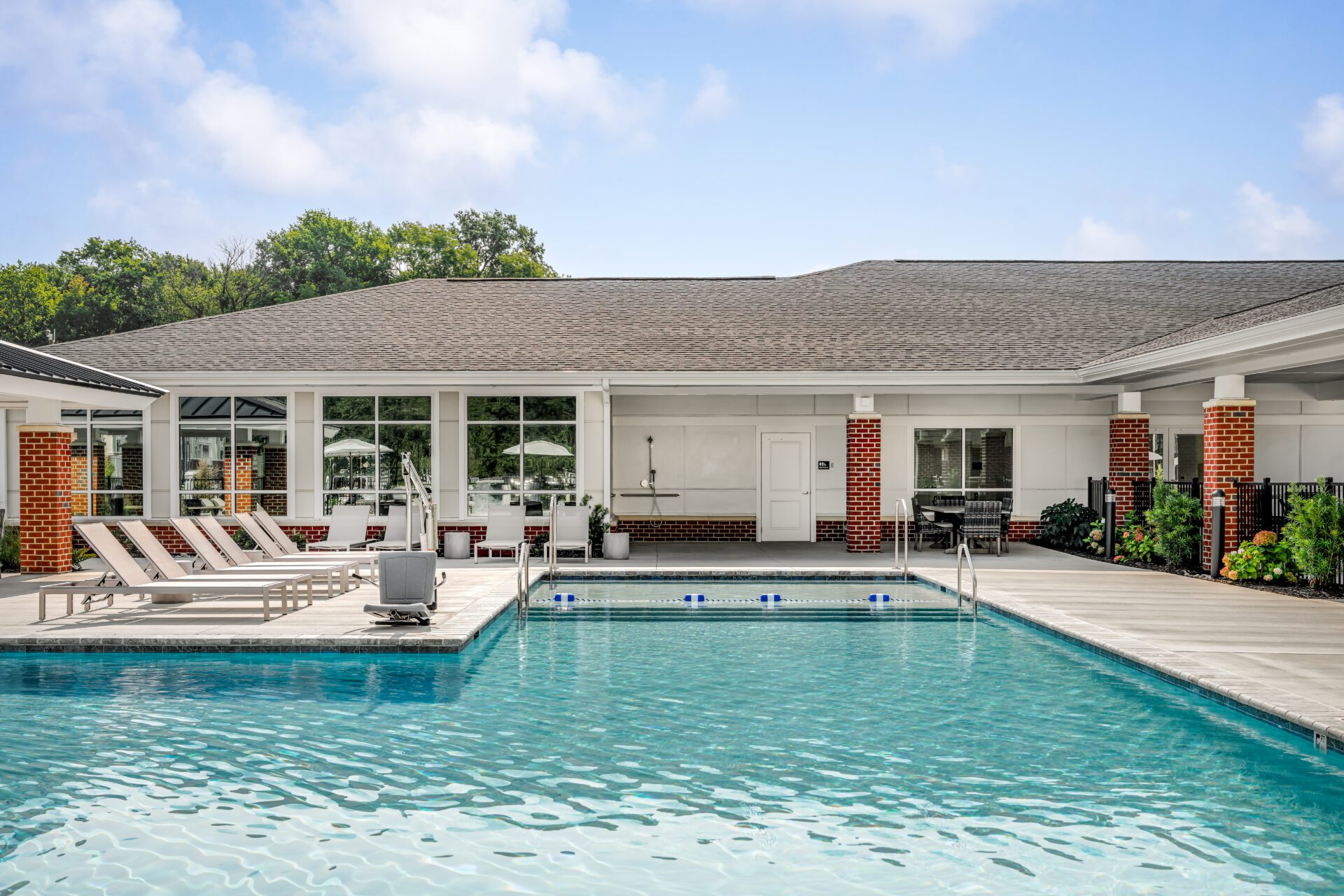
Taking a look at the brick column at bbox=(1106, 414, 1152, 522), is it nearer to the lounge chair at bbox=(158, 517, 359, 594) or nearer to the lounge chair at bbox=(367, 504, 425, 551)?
the lounge chair at bbox=(367, 504, 425, 551)

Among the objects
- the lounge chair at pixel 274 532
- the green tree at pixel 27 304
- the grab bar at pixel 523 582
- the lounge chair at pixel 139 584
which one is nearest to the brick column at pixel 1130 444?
the grab bar at pixel 523 582

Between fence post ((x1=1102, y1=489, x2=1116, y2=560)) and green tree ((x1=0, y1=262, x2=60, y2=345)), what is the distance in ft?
175

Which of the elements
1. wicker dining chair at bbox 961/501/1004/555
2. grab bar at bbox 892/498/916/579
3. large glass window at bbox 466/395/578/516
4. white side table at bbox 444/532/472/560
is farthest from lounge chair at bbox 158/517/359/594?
wicker dining chair at bbox 961/501/1004/555

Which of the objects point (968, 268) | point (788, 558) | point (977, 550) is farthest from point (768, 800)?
point (968, 268)

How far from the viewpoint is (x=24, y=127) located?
55094 mm

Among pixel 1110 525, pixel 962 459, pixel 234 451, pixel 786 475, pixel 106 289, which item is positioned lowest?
pixel 1110 525

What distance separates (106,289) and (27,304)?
390 centimetres

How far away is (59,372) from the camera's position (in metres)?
13.1

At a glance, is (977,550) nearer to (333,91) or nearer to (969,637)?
(969,637)

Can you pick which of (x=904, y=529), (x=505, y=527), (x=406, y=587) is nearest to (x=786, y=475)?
(x=904, y=529)

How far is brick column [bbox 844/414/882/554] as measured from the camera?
17438 mm

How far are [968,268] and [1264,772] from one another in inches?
742

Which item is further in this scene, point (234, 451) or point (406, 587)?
point (234, 451)

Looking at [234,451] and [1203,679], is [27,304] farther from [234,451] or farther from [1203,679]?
[1203,679]
